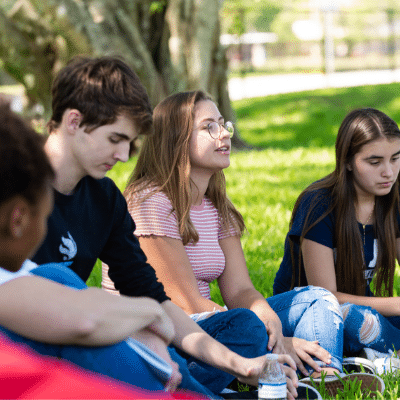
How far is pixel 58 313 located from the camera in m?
1.73

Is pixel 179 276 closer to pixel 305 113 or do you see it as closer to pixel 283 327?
pixel 283 327

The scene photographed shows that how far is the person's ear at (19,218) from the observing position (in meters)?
1.49

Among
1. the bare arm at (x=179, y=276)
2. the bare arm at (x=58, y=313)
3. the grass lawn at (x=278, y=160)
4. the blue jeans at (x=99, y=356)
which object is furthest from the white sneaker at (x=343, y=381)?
the bare arm at (x=58, y=313)

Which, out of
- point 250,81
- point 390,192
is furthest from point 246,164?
point 250,81

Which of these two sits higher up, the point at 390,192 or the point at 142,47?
the point at 142,47

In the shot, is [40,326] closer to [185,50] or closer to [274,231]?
[274,231]

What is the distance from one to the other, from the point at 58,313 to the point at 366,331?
6.44 feet

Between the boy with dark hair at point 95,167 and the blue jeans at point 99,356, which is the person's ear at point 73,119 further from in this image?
the blue jeans at point 99,356

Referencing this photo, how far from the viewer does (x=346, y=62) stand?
26.6 m

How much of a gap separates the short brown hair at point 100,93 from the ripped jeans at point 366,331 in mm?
1487

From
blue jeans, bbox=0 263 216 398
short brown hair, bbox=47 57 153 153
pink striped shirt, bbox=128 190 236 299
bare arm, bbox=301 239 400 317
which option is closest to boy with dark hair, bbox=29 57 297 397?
short brown hair, bbox=47 57 153 153

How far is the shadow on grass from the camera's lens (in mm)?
13174

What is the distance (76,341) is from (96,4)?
937cm

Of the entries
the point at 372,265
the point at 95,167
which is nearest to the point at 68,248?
the point at 95,167
